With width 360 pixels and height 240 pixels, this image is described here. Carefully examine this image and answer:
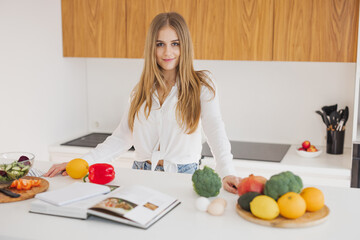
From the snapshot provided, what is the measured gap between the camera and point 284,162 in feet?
9.56

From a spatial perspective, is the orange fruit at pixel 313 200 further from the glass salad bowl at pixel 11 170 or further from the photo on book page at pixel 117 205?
the glass salad bowl at pixel 11 170

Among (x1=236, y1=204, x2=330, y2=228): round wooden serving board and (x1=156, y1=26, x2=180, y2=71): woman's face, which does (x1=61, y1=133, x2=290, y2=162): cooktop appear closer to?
(x1=156, y1=26, x2=180, y2=71): woman's face

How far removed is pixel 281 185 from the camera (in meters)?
1.37

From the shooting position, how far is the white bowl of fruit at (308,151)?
303 centimetres

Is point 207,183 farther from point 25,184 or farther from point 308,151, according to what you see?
point 308,151

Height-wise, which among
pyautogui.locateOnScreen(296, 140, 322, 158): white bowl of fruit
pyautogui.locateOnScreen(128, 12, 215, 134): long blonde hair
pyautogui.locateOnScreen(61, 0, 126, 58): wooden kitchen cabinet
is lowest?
pyautogui.locateOnScreen(296, 140, 322, 158): white bowl of fruit

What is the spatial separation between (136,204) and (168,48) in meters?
0.94

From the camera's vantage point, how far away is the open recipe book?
133 centimetres

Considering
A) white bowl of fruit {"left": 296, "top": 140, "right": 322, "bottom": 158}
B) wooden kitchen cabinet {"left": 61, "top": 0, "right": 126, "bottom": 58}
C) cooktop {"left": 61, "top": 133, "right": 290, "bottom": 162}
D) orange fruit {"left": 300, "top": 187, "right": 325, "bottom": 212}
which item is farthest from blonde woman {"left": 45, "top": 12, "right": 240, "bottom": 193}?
wooden kitchen cabinet {"left": 61, "top": 0, "right": 126, "bottom": 58}

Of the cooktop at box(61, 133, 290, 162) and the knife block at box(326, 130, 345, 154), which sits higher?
the knife block at box(326, 130, 345, 154)

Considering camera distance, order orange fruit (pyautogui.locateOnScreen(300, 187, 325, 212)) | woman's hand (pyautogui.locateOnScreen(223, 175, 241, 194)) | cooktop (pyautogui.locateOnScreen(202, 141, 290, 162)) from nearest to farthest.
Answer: orange fruit (pyautogui.locateOnScreen(300, 187, 325, 212))
woman's hand (pyautogui.locateOnScreen(223, 175, 241, 194))
cooktop (pyautogui.locateOnScreen(202, 141, 290, 162))

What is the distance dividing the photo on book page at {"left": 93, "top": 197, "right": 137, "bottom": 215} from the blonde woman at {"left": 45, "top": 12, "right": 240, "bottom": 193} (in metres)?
0.68

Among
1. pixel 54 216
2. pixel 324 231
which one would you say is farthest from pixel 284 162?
pixel 54 216

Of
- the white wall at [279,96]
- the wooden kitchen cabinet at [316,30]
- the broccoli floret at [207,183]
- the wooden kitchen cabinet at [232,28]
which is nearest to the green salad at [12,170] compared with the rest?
the broccoli floret at [207,183]
